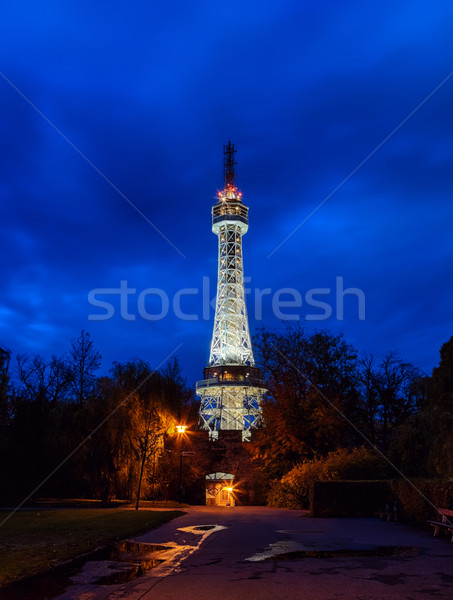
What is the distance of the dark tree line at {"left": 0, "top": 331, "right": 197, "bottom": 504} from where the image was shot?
107 feet

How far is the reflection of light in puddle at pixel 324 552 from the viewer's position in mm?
11078

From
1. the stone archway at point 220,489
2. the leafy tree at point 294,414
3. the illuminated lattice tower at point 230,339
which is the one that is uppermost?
the illuminated lattice tower at point 230,339

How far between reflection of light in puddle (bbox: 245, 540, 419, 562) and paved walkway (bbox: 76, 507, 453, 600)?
20 millimetres

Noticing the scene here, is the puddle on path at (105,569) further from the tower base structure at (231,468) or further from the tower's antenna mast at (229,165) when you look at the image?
the tower's antenna mast at (229,165)

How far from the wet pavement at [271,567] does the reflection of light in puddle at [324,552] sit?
20 millimetres

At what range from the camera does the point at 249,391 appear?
229ft

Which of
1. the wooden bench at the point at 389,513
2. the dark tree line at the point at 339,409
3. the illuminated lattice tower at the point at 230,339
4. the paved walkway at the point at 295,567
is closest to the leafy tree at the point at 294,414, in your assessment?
the dark tree line at the point at 339,409

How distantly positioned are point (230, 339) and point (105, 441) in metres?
48.2

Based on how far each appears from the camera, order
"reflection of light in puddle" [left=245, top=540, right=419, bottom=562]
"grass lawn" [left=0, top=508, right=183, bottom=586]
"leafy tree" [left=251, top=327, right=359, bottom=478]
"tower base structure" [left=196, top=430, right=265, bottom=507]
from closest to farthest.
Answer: "grass lawn" [left=0, top=508, right=183, bottom=586]
"reflection of light in puddle" [left=245, top=540, right=419, bottom=562]
"leafy tree" [left=251, top=327, right=359, bottom=478]
"tower base structure" [left=196, top=430, right=265, bottom=507]

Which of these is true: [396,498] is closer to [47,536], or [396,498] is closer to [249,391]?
[47,536]

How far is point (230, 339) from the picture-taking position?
263 ft

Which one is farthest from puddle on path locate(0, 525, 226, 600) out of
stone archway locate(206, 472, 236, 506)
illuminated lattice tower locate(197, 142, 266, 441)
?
illuminated lattice tower locate(197, 142, 266, 441)

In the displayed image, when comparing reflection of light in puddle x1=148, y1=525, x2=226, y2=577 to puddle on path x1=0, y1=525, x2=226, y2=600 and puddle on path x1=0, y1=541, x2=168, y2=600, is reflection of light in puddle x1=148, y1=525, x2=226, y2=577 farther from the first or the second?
puddle on path x1=0, y1=541, x2=168, y2=600

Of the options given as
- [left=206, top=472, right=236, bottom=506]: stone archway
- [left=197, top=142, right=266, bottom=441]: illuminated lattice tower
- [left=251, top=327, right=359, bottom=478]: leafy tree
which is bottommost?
[left=206, top=472, right=236, bottom=506]: stone archway
